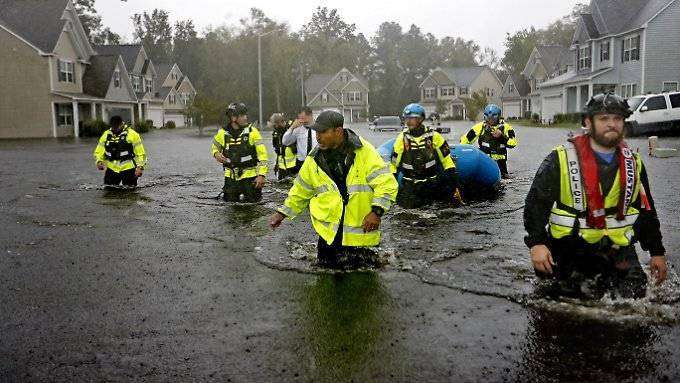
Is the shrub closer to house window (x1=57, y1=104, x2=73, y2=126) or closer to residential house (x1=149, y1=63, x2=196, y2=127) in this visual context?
house window (x1=57, y1=104, x2=73, y2=126)

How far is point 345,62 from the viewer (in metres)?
107

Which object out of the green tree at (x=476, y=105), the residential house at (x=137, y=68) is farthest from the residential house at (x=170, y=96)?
the green tree at (x=476, y=105)

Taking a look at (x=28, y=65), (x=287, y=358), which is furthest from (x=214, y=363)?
(x=28, y=65)

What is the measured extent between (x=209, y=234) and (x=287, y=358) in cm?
474

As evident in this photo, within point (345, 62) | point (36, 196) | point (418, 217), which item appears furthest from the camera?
point (345, 62)

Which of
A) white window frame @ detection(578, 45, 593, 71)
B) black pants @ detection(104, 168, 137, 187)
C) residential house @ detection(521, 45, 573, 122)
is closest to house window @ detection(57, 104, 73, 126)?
black pants @ detection(104, 168, 137, 187)

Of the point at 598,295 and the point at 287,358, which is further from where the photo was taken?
the point at 598,295

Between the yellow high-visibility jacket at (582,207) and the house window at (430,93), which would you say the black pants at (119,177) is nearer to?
the yellow high-visibility jacket at (582,207)

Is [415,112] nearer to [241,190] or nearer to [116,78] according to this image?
[241,190]

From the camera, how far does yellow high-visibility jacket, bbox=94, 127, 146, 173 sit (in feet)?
41.1

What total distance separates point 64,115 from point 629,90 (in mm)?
37678

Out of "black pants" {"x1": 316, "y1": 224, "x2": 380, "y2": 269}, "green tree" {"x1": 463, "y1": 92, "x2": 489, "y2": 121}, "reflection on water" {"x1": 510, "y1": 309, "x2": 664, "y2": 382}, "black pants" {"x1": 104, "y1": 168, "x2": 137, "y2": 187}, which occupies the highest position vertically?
"green tree" {"x1": 463, "y1": 92, "x2": 489, "y2": 121}

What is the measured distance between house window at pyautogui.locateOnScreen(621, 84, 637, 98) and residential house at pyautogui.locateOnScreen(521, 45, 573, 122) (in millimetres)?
22679

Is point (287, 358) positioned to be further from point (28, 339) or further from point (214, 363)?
point (28, 339)
